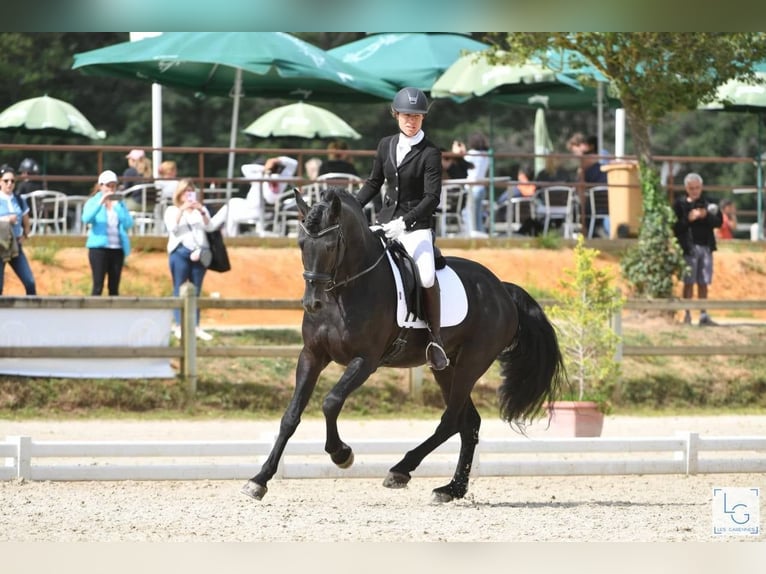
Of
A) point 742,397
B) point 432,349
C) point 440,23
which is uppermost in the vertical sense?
point 440,23

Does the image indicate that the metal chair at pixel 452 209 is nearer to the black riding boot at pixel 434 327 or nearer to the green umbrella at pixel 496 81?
the green umbrella at pixel 496 81

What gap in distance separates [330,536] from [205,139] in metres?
28.7

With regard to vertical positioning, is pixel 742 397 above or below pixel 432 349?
below

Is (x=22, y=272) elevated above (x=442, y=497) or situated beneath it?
elevated above

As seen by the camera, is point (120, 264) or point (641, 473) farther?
point (120, 264)

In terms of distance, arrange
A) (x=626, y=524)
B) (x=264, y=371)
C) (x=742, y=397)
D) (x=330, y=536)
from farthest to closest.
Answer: (x=742, y=397)
(x=264, y=371)
(x=626, y=524)
(x=330, y=536)

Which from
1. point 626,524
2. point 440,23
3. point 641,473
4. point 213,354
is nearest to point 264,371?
point 213,354

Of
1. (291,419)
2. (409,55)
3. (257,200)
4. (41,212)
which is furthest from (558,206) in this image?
(291,419)

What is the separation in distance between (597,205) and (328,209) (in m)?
12.6

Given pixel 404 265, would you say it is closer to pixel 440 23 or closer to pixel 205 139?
pixel 440 23

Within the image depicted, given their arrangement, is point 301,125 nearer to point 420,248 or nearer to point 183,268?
→ point 183,268

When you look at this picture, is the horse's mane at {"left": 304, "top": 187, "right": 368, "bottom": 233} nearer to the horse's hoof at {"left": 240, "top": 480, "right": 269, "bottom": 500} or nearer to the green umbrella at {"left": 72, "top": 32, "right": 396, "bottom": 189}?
the horse's hoof at {"left": 240, "top": 480, "right": 269, "bottom": 500}

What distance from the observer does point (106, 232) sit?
46.2ft

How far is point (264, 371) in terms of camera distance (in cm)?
1398
